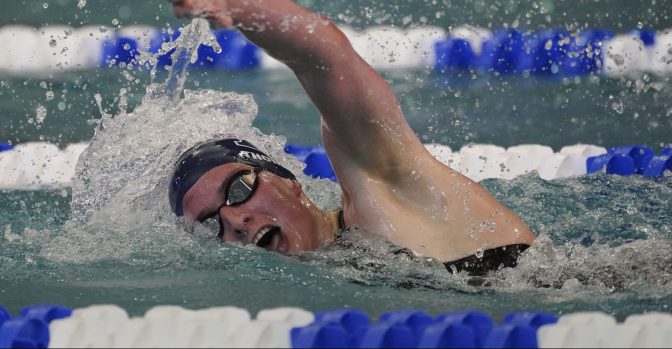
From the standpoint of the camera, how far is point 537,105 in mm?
4809

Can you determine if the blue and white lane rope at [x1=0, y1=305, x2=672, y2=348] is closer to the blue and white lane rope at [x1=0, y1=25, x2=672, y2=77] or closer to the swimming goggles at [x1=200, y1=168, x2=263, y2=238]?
the swimming goggles at [x1=200, y1=168, x2=263, y2=238]

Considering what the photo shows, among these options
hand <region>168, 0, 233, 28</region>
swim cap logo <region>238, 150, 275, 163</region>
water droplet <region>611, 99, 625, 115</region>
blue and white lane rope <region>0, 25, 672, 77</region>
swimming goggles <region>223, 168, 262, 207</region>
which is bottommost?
swimming goggles <region>223, 168, 262, 207</region>

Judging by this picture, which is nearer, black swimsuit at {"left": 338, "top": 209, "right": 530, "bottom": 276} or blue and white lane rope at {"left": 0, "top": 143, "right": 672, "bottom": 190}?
black swimsuit at {"left": 338, "top": 209, "right": 530, "bottom": 276}

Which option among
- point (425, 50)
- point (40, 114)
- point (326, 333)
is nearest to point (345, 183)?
point (326, 333)

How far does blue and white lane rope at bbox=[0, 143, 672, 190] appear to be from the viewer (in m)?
3.36

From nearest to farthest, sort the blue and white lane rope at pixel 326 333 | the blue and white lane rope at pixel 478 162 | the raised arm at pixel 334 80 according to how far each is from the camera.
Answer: the blue and white lane rope at pixel 326 333 < the raised arm at pixel 334 80 < the blue and white lane rope at pixel 478 162

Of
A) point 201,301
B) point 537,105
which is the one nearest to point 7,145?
point 201,301

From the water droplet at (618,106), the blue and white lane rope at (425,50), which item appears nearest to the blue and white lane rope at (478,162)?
the water droplet at (618,106)

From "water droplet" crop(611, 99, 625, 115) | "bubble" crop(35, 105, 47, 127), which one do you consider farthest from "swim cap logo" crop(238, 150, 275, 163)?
"water droplet" crop(611, 99, 625, 115)

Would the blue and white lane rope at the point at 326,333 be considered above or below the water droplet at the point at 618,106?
below

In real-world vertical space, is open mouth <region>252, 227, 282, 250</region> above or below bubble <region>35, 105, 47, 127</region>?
below

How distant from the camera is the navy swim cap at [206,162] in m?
2.17

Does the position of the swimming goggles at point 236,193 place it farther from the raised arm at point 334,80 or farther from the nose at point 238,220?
the raised arm at point 334,80

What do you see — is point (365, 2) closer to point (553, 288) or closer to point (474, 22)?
point (474, 22)
